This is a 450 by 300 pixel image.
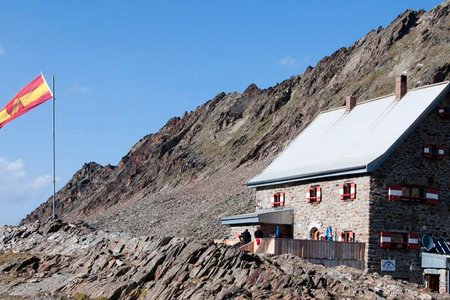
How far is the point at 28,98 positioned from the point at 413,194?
927 inches

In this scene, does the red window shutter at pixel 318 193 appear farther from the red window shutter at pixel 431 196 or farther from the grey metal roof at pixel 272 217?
the red window shutter at pixel 431 196

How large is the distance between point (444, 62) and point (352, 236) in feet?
188

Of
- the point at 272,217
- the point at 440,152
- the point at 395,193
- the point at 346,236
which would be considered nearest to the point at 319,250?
the point at 346,236

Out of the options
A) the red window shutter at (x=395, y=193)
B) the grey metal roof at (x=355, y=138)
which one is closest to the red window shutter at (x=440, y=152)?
the grey metal roof at (x=355, y=138)

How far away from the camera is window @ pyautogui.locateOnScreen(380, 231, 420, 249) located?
36375mm

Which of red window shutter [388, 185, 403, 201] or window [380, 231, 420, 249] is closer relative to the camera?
window [380, 231, 420, 249]

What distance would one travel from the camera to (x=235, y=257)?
2942 cm

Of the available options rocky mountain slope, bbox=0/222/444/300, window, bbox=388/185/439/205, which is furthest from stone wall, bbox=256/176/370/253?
rocky mountain slope, bbox=0/222/444/300

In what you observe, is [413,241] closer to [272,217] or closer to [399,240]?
[399,240]

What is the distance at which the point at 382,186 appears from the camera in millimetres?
36844

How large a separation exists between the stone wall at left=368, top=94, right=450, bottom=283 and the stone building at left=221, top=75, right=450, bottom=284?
5 centimetres

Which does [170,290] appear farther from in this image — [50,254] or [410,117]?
[410,117]

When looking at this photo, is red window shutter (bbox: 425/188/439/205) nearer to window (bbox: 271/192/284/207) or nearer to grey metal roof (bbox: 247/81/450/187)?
grey metal roof (bbox: 247/81/450/187)

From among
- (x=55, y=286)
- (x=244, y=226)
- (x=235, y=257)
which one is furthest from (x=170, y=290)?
(x=244, y=226)
